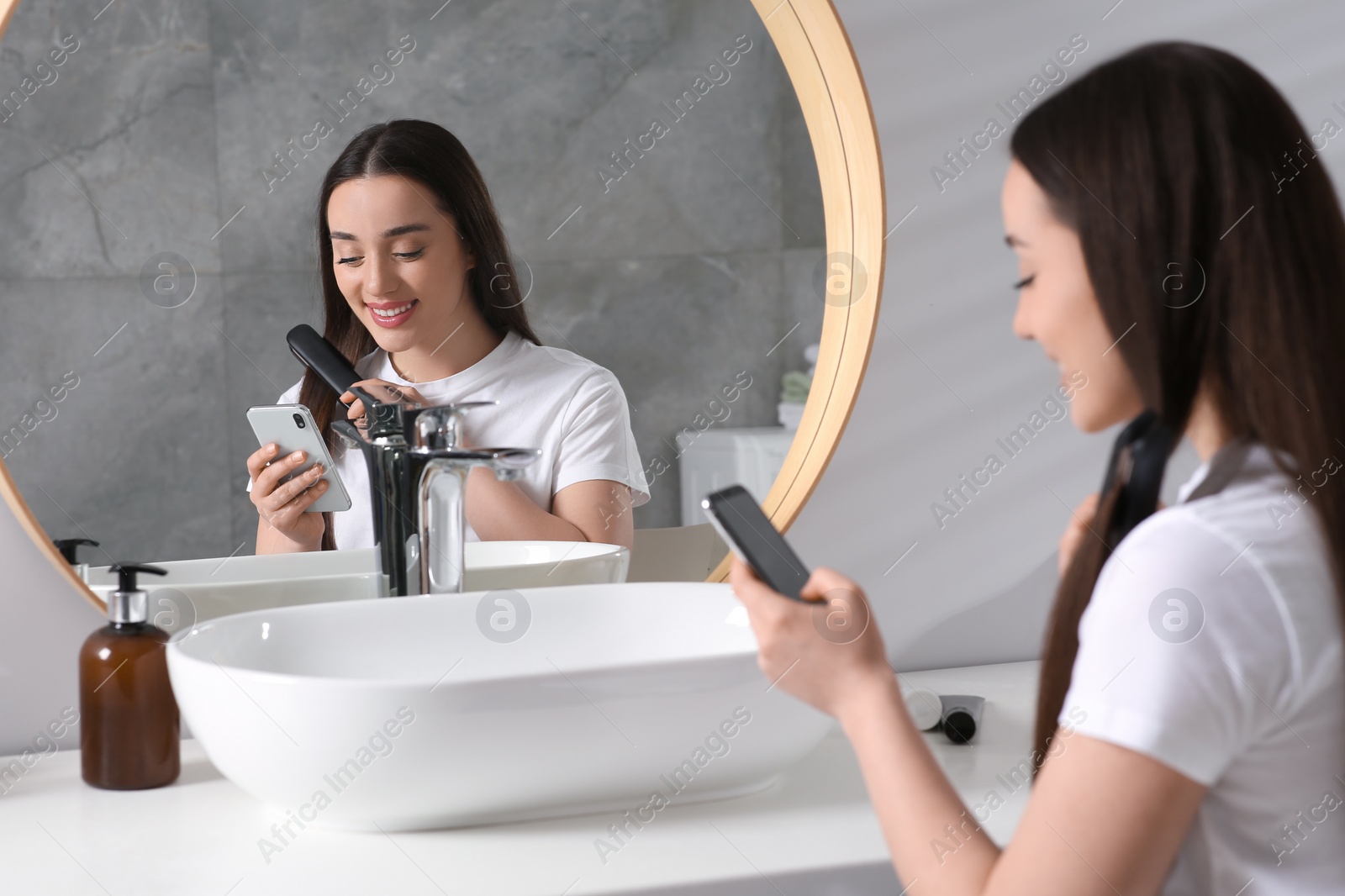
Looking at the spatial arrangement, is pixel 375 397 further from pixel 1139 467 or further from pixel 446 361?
pixel 1139 467

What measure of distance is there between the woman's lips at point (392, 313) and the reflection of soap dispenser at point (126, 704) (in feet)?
0.98

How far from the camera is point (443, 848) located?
2.51ft

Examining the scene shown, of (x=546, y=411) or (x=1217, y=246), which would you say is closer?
(x=1217, y=246)

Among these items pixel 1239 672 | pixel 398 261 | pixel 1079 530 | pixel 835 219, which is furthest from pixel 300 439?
pixel 1239 672

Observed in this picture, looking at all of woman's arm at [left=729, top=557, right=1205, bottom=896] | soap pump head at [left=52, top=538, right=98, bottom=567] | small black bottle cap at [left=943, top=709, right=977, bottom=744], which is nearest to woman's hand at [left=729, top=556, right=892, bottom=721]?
woman's arm at [left=729, top=557, right=1205, bottom=896]

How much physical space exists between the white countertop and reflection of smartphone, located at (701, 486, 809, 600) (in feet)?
0.56

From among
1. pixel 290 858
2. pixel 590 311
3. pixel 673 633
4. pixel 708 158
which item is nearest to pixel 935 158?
pixel 708 158

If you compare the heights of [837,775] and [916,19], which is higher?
[916,19]

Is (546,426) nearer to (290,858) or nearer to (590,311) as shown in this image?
(590,311)

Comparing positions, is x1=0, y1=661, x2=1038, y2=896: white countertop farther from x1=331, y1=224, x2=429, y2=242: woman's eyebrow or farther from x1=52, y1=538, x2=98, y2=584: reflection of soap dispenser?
x1=331, y1=224, x2=429, y2=242: woman's eyebrow

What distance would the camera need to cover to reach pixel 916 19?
3.87 feet

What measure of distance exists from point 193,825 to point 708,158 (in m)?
0.70

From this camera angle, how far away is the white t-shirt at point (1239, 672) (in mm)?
520

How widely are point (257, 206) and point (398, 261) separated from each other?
0.41ft
